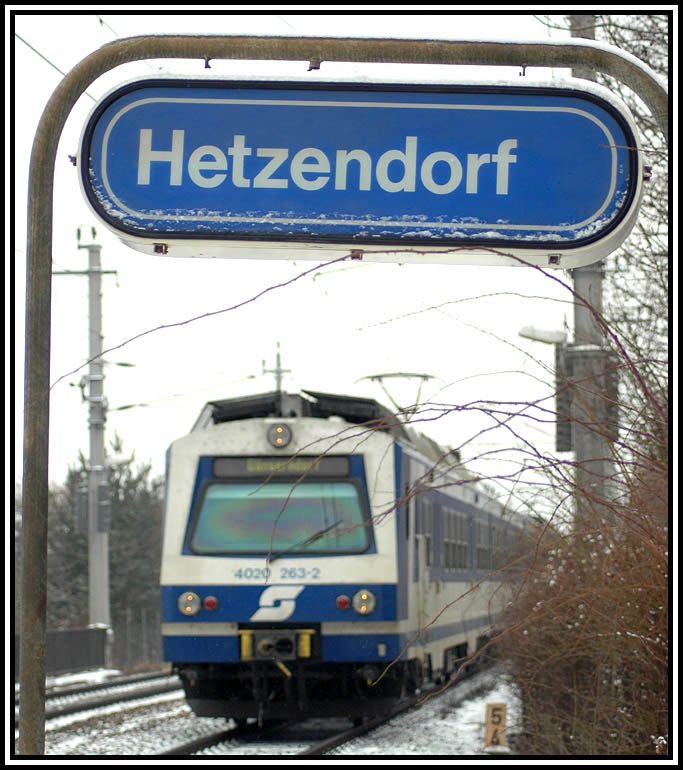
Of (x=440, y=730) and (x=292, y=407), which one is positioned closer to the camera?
(x=292, y=407)

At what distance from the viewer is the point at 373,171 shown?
3402 millimetres

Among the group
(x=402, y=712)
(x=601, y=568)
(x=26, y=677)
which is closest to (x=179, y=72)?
(x=26, y=677)

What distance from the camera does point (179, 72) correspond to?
3.45 meters

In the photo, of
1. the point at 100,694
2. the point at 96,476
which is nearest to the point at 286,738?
the point at 100,694

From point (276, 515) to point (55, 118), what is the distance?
852 cm

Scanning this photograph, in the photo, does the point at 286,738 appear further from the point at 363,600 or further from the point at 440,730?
the point at 363,600

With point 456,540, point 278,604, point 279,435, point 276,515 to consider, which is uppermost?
point 279,435

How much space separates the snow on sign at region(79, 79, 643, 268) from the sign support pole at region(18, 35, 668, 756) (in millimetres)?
92

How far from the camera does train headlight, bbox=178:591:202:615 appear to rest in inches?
464

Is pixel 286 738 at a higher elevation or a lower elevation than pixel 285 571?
lower

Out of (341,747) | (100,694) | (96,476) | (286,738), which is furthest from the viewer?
(96,476)

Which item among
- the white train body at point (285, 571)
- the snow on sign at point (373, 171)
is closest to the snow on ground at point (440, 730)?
the white train body at point (285, 571)
